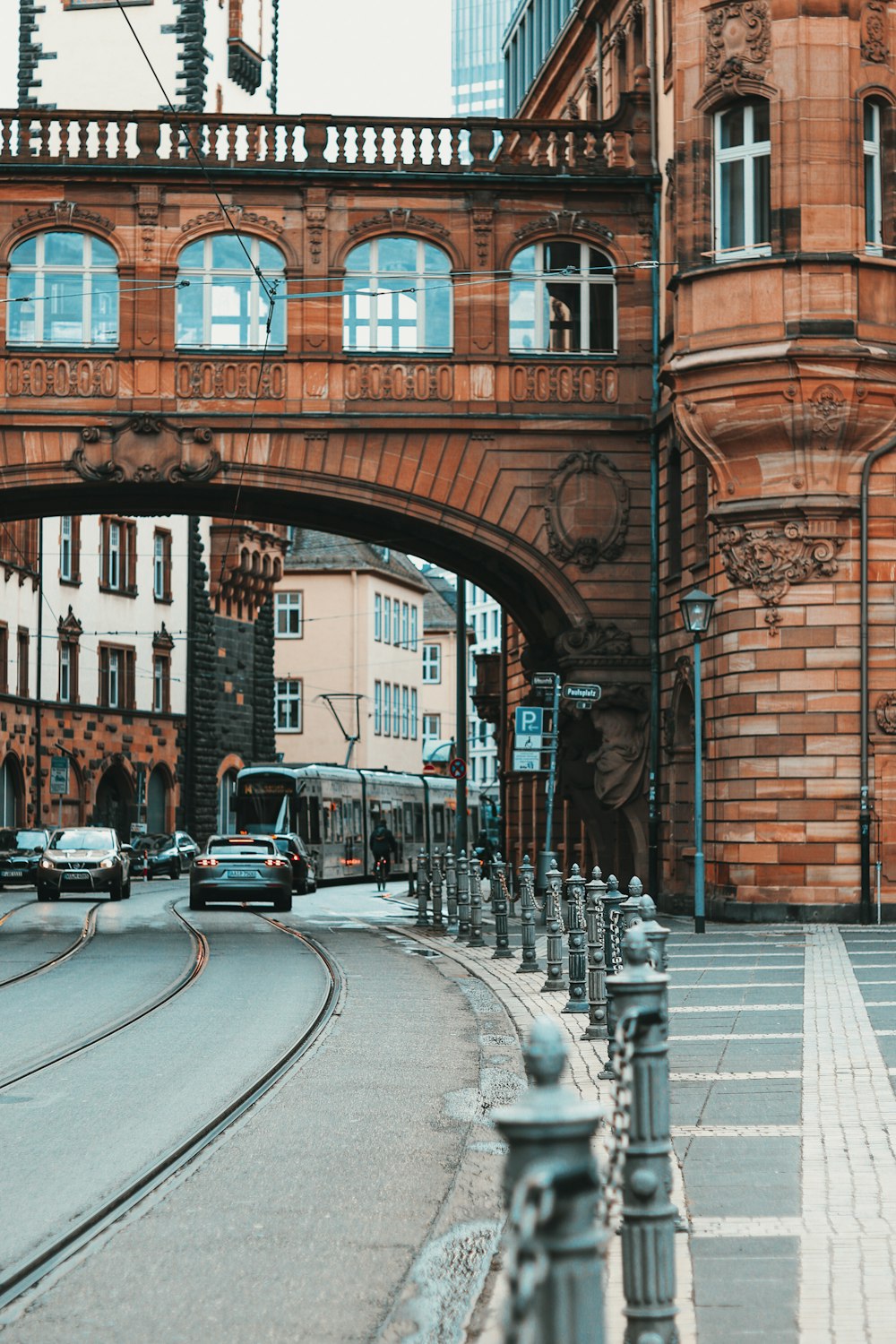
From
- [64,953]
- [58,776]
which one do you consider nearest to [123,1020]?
[64,953]

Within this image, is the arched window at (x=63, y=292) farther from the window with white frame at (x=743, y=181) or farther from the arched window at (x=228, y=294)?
the window with white frame at (x=743, y=181)

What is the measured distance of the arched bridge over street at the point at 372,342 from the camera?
31047 mm

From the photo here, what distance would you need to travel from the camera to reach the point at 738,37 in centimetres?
2680

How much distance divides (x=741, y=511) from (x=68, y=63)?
43753mm

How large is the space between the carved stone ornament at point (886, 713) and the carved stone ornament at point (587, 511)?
6304 mm

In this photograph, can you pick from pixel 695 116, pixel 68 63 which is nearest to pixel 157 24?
pixel 68 63

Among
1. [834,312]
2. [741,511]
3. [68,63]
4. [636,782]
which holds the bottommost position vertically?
[636,782]

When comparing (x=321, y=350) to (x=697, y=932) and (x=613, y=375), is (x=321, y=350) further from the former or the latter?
(x=697, y=932)

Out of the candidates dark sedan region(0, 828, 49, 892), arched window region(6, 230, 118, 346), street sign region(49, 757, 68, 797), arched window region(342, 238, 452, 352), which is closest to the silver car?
dark sedan region(0, 828, 49, 892)

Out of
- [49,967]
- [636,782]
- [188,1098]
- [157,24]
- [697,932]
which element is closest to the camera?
[188,1098]

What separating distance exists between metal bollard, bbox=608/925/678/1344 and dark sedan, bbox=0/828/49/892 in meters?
41.6

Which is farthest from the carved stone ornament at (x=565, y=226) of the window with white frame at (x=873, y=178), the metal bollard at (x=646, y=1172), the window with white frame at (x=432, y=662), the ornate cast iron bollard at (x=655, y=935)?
the window with white frame at (x=432, y=662)

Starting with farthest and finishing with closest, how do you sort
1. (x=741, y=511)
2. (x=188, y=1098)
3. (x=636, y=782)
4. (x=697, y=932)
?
(x=636, y=782), (x=741, y=511), (x=697, y=932), (x=188, y=1098)

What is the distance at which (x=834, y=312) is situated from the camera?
25797 mm
